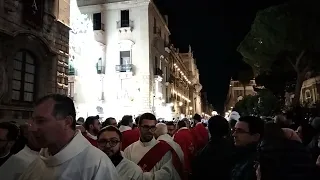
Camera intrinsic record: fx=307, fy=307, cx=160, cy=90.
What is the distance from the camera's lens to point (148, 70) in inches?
1222

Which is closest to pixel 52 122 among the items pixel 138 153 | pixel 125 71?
pixel 138 153

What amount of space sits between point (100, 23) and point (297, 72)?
66.7 ft

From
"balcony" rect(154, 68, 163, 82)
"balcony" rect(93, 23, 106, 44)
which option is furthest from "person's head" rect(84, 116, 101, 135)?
"balcony" rect(154, 68, 163, 82)

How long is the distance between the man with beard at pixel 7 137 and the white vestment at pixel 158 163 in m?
1.54

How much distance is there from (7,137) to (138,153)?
174 cm

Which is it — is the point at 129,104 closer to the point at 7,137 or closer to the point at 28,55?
the point at 28,55

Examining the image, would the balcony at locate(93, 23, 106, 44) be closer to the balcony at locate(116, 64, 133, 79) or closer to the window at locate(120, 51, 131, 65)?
the window at locate(120, 51, 131, 65)

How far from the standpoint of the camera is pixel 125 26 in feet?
106

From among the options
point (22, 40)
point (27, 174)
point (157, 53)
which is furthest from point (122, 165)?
point (157, 53)

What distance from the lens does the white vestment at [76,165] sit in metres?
1.99

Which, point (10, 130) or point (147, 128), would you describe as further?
point (147, 128)

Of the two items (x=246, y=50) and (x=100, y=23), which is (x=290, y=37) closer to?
(x=246, y=50)

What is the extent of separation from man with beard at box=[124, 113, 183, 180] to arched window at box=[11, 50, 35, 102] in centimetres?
856

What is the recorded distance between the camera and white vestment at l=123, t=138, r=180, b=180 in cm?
402
